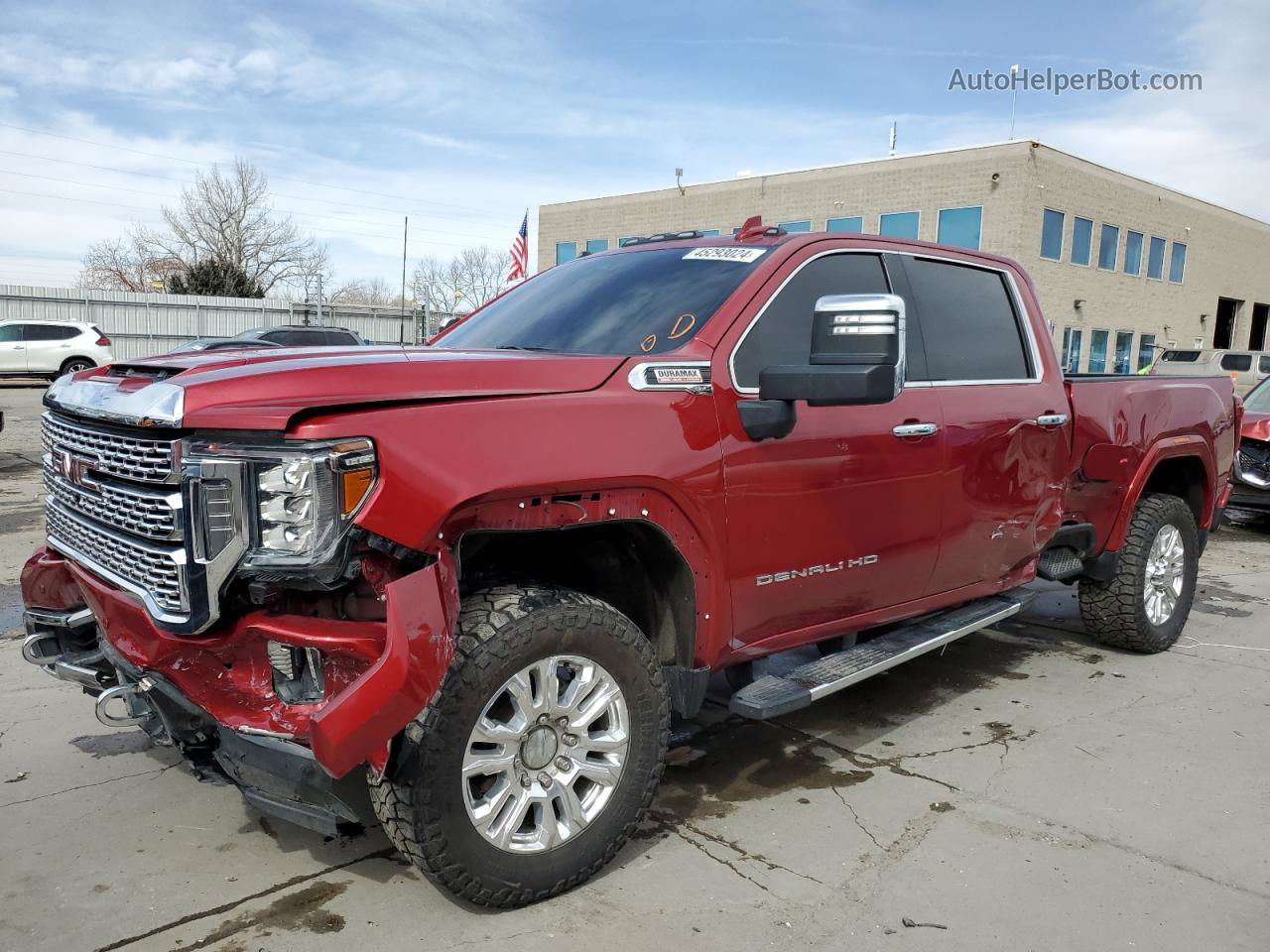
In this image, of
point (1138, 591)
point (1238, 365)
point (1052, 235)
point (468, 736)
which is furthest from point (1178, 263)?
point (468, 736)

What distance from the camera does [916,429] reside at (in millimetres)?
3930

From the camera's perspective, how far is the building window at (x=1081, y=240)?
103 ft

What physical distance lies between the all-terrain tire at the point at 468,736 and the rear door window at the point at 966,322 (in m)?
1.97

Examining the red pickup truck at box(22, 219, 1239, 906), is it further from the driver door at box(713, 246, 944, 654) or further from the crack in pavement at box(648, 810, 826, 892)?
the crack in pavement at box(648, 810, 826, 892)

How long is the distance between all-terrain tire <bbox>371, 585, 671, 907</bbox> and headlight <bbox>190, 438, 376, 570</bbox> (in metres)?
0.46

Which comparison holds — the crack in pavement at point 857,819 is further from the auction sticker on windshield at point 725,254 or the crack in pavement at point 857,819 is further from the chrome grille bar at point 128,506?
the chrome grille bar at point 128,506

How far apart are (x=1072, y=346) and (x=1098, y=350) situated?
202cm

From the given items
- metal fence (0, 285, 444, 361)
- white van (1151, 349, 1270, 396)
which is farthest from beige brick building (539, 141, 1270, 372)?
metal fence (0, 285, 444, 361)

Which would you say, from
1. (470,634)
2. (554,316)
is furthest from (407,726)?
(554,316)

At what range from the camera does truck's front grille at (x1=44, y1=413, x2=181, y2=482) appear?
259 centimetres

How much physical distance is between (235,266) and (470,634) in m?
47.0

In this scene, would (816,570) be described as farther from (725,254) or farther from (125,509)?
(125,509)

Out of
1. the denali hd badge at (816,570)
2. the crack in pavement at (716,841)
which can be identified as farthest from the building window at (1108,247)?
the crack in pavement at (716,841)

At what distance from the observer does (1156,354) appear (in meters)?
36.7
